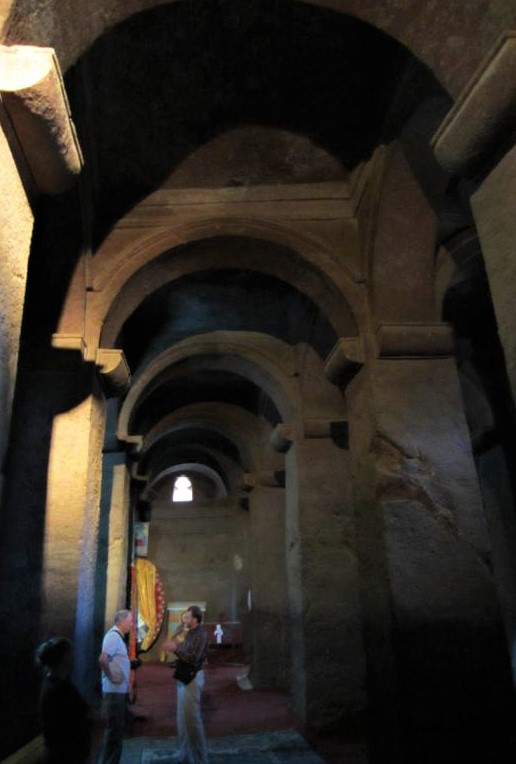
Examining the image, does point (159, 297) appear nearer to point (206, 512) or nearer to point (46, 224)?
point (46, 224)

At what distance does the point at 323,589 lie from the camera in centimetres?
621

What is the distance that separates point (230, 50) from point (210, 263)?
186cm

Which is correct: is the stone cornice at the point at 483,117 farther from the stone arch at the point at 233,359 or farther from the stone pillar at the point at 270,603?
the stone pillar at the point at 270,603

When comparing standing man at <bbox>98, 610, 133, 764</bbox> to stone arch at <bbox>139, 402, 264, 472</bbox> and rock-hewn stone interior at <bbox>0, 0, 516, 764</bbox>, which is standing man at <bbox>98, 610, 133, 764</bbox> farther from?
stone arch at <bbox>139, 402, 264, 472</bbox>

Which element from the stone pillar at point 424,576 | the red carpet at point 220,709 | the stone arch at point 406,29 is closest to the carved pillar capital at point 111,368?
the stone pillar at point 424,576

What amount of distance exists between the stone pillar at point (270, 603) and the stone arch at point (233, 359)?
8.26ft

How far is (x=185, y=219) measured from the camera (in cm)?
504

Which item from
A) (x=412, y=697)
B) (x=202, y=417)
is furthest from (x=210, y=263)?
(x=202, y=417)

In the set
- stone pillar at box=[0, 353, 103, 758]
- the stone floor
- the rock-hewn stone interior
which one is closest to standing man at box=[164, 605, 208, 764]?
the stone floor

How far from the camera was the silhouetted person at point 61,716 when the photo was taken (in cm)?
244

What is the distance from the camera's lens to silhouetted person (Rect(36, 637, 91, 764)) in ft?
7.99

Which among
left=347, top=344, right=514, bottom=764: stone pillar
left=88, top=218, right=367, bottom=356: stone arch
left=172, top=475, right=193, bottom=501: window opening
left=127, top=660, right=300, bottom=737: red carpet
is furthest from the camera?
left=172, top=475, right=193, bottom=501: window opening

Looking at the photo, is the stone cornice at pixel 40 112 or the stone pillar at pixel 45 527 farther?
the stone pillar at pixel 45 527

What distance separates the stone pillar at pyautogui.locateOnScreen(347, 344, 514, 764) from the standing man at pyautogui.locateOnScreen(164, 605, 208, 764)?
1.50 metres
